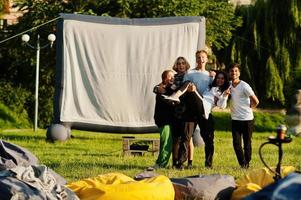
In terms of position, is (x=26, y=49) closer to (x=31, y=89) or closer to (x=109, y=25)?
(x=31, y=89)

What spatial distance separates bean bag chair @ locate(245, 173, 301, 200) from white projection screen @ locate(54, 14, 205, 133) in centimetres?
1043

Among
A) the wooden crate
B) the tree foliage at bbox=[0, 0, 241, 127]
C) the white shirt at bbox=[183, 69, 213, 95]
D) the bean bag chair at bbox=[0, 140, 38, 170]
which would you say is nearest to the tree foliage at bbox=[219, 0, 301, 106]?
the tree foliage at bbox=[0, 0, 241, 127]

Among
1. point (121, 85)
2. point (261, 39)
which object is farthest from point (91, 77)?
point (261, 39)

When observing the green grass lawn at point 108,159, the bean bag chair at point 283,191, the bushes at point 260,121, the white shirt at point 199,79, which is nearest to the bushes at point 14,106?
the bushes at point 260,121

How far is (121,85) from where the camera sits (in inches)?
629

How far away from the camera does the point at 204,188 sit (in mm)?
7184

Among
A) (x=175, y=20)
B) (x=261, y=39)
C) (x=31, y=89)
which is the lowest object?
(x=31, y=89)

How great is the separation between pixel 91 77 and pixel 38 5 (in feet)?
35.8

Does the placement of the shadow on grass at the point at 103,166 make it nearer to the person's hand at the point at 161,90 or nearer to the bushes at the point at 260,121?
the person's hand at the point at 161,90

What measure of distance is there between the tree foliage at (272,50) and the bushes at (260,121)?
1.05 meters

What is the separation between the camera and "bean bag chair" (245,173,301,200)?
522 centimetres

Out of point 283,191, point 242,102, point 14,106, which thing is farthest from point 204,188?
point 14,106

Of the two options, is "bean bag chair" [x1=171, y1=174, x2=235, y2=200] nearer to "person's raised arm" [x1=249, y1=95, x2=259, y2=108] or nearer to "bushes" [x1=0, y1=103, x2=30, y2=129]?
"person's raised arm" [x1=249, y1=95, x2=259, y2=108]

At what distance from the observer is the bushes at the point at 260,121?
92.3 ft
